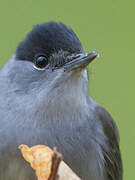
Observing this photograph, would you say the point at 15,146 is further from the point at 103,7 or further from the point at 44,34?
the point at 103,7

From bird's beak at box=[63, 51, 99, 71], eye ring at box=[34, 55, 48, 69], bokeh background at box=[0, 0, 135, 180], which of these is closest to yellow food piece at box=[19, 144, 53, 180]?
bird's beak at box=[63, 51, 99, 71]

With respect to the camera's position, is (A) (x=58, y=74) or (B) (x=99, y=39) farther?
(B) (x=99, y=39)

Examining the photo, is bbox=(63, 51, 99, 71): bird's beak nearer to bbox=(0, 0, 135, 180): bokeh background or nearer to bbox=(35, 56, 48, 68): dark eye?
bbox=(35, 56, 48, 68): dark eye

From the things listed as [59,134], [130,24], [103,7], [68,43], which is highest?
[103,7]

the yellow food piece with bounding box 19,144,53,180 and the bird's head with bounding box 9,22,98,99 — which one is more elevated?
the bird's head with bounding box 9,22,98,99

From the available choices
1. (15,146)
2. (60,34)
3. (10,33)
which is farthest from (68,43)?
(10,33)

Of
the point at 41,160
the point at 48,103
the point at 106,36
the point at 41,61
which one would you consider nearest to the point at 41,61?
the point at 41,61

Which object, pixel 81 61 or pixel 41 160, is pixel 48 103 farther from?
pixel 41 160

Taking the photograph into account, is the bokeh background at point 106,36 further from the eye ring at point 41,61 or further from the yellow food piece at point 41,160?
the yellow food piece at point 41,160
